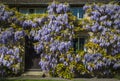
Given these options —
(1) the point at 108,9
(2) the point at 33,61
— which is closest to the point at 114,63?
(1) the point at 108,9

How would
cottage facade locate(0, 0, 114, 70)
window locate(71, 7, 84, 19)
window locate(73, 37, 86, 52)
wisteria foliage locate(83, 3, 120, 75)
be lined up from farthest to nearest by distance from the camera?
1. window locate(71, 7, 84, 19)
2. cottage facade locate(0, 0, 114, 70)
3. window locate(73, 37, 86, 52)
4. wisteria foliage locate(83, 3, 120, 75)

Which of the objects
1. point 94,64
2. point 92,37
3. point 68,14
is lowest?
point 94,64

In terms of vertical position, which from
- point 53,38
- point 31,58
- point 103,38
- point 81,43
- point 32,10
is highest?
point 32,10

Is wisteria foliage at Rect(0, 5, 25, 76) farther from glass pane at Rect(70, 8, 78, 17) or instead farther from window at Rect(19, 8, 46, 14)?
glass pane at Rect(70, 8, 78, 17)

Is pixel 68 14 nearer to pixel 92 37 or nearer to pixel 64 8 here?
pixel 64 8

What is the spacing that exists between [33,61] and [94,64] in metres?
5.35

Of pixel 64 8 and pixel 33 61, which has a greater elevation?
pixel 64 8

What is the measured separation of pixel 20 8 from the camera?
96.7 ft

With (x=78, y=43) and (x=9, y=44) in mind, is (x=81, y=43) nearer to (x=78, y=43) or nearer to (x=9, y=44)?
(x=78, y=43)

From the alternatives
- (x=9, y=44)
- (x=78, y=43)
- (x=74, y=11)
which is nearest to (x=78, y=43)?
(x=78, y=43)

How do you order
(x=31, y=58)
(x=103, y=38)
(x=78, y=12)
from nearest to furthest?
(x=103, y=38) → (x=31, y=58) → (x=78, y=12)

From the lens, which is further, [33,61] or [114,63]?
[33,61]

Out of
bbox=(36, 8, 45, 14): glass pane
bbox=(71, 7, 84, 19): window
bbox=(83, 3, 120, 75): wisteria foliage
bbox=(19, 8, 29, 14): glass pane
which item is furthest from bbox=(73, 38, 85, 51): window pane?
bbox=(19, 8, 29, 14): glass pane

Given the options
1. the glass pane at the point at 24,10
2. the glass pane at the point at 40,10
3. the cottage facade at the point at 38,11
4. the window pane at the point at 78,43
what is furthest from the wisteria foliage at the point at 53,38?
the glass pane at the point at 24,10
